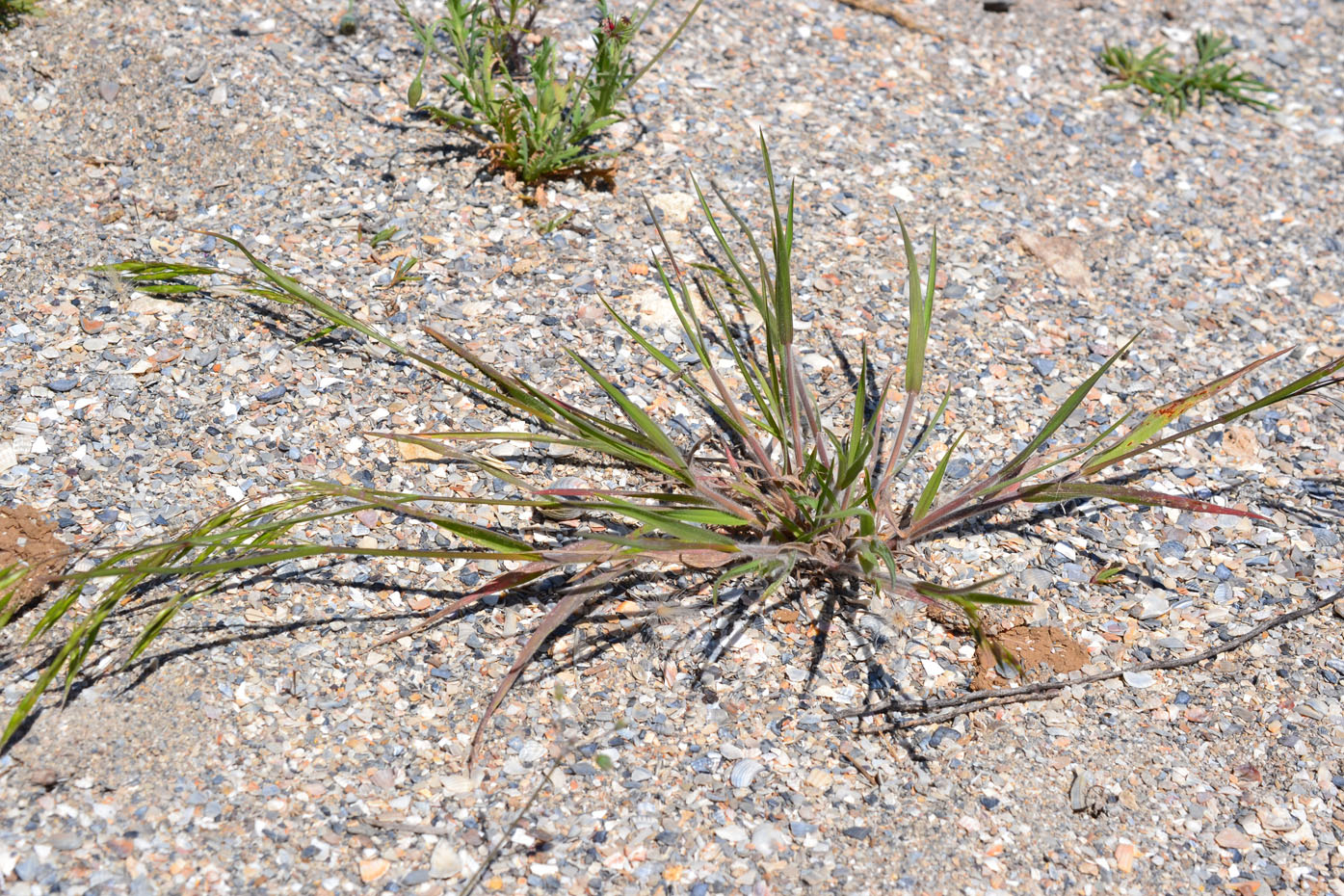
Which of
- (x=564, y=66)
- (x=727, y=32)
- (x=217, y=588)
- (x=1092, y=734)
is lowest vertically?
(x=217, y=588)

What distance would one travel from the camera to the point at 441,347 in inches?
87.5

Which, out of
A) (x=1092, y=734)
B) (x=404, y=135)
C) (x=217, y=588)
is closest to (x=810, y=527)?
(x=1092, y=734)

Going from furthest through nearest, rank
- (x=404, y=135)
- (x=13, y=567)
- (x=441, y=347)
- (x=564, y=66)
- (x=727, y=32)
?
(x=727, y=32), (x=564, y=66), (x=404, y=135), (x=441, y=347), (x=13, y=567)

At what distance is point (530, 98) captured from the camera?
269cm

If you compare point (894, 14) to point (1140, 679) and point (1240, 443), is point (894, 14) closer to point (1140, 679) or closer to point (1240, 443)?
point (1240, 443)

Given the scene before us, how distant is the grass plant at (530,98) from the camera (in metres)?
2.49

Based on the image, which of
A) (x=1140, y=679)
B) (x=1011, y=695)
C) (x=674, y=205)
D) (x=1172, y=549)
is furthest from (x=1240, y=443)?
(x=674, y=205)

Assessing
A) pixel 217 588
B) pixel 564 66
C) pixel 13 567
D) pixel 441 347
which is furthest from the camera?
pixel 564 66

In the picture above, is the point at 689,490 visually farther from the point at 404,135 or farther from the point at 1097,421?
the point at 404,135

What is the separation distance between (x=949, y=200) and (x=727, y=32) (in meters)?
0.86

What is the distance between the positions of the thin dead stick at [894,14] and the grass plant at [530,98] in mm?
894

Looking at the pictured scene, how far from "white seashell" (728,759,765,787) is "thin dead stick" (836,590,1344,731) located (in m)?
0.17

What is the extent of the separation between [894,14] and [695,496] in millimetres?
2068

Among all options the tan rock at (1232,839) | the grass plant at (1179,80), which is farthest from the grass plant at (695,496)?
the grass plant at (1179,80)
